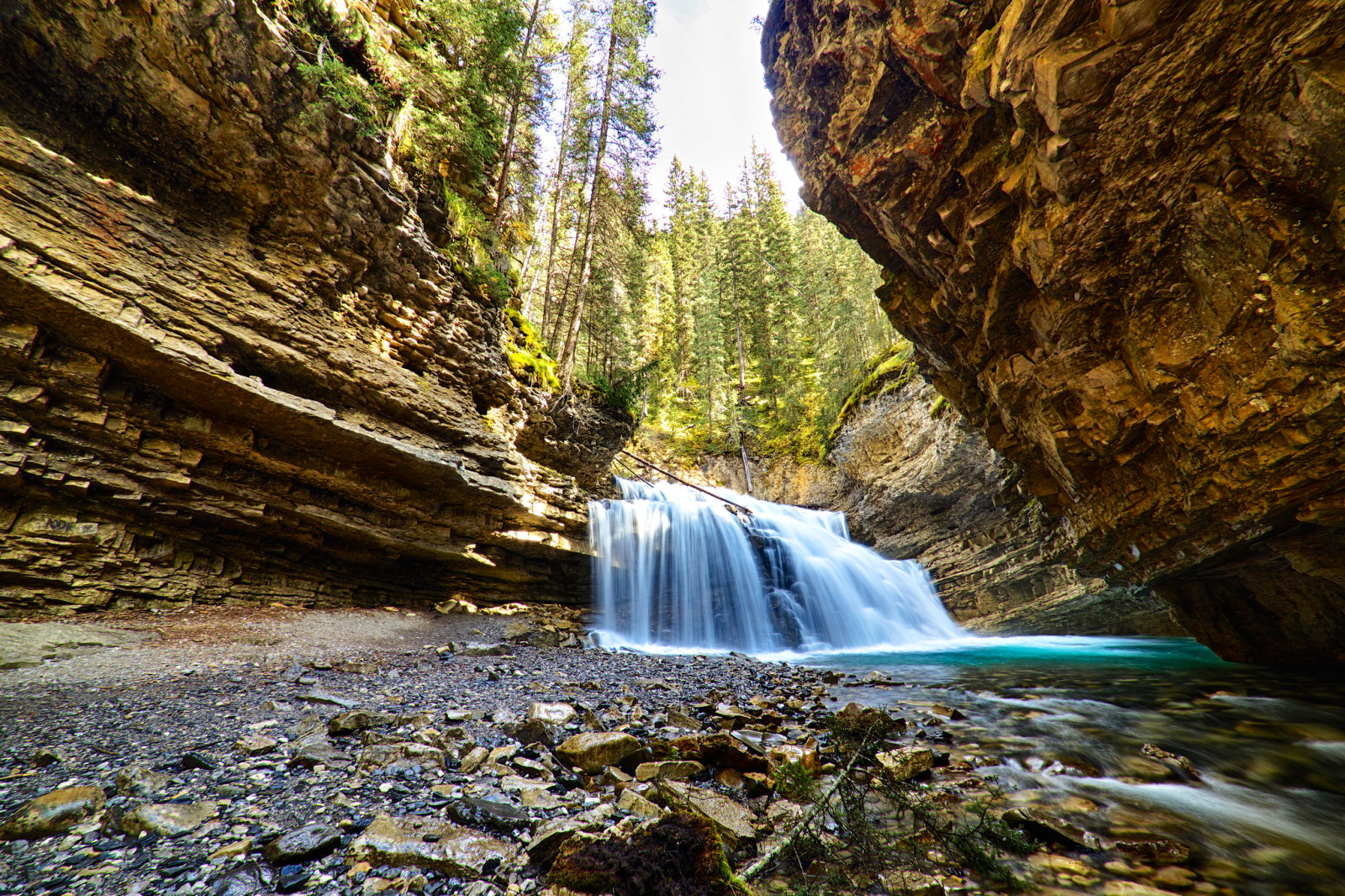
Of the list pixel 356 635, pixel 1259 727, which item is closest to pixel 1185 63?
pixel 1259 727

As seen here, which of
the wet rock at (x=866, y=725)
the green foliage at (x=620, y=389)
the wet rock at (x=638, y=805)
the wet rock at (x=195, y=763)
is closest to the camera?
the wet rock at (x=638, y=805)

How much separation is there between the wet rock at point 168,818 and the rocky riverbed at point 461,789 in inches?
0.4

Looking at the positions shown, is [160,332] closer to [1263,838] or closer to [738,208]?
[1263,838]

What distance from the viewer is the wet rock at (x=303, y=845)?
1658 millimetres

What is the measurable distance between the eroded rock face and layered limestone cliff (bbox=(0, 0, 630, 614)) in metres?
8.15

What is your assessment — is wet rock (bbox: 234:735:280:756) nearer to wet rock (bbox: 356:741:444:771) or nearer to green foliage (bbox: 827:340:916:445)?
wet rock (bbox: 356:741:444:771)

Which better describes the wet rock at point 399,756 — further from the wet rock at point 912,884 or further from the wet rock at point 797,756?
the wet rock at point 912,884

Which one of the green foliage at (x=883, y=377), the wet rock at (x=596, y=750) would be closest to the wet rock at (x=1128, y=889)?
the wet rock at (x=596, y=750)

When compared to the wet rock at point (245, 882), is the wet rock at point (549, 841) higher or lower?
lower

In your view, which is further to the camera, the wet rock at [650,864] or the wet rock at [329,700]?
the wet rock at [329,700]

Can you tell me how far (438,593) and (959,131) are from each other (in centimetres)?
1253

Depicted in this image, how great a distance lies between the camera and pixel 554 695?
14.7 feet

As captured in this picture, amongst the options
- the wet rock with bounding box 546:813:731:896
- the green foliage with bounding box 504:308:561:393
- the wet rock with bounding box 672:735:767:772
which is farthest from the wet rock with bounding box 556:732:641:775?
the green foliage with bounding box 504:308:561:393

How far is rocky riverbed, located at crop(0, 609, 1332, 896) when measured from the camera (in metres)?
1.61
